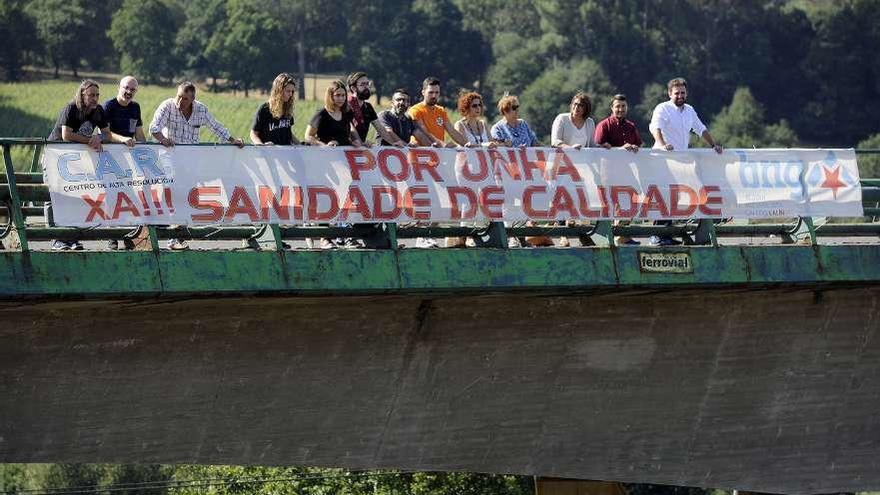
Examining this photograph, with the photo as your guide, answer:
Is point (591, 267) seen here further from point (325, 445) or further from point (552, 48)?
point (552, 48)

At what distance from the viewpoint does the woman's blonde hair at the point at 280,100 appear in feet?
50.5

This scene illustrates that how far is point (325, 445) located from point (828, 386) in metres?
4.99

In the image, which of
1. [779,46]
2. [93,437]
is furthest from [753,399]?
[779,46]

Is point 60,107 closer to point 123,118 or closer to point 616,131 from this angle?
point 616,131

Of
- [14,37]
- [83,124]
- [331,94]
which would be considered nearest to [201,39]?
[14,37]

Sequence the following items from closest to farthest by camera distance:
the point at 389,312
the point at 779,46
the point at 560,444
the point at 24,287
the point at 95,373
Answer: the point at 24,287
the point at 95,373
the point at 389,312
the point at 560,444
the point at 779,46

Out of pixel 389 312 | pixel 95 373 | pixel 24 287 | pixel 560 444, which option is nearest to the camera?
pixel 24 287

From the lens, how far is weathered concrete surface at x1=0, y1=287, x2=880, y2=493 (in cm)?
1464

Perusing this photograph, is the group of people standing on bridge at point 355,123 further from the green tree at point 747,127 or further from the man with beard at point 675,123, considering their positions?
the green tree at point 747,127

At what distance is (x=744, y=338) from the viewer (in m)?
17.3

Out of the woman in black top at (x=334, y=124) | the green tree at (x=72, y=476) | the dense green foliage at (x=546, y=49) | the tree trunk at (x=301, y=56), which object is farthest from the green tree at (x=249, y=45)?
the woman in black top at (x=334, y=124)

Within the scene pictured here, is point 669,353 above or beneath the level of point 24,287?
beneath

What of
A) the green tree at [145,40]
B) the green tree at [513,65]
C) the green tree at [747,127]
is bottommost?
the green tree at [747,127]

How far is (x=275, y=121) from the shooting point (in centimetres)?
1567
